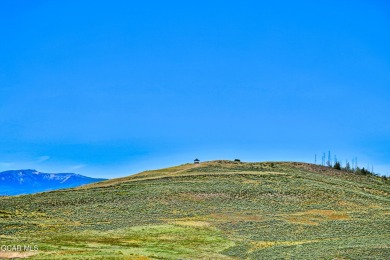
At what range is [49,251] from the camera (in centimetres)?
→ 4422

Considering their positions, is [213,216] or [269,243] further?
[213,216]

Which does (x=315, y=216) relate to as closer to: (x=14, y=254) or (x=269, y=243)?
(x=269, y=243)

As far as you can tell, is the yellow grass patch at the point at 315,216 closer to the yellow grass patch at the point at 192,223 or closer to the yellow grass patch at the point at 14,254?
the yellow grass patch at the point at 192,223

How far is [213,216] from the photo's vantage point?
247ft

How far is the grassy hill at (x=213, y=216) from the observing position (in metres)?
48.8

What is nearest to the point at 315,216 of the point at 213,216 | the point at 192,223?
the point at 213,216

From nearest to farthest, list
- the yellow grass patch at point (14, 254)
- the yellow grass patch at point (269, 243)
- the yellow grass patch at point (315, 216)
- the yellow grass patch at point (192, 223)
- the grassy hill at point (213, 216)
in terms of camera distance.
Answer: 1. the yellow grass patch at point (14, 254)
2. the grassy hill at point (213, 216)
3. the yellow grass patch at point (269, 243)
4. the yellow grass patch at point (192, 223)
5. the yellow grass patch at point (315, 216)

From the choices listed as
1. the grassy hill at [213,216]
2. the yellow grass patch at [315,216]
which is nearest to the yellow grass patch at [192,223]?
the grassy hill at [213,216]

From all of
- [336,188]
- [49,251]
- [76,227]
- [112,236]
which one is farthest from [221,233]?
[336,188]

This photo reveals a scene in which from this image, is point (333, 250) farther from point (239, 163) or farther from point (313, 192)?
point (239, 163)

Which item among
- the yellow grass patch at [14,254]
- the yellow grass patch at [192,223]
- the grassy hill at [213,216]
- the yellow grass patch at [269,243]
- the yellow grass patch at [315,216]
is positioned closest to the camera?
the yellow grass patch at [14,254]

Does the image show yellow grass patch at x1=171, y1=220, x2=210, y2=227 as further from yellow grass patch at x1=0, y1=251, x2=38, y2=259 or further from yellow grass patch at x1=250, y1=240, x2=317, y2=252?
yellow grass patch at x1=0, y1=251, x2=38, y2=259

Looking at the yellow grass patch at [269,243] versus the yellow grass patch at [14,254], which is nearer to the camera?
the yellow grass patch at [14,254]

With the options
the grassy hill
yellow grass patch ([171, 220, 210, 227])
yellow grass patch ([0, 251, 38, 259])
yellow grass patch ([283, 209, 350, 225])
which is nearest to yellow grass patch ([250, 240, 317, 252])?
the grassy hill
